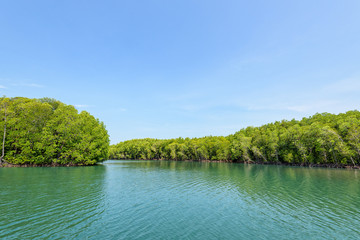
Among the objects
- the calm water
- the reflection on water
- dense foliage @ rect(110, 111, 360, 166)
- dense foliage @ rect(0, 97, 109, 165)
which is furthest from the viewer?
dense foliage @ rect(110, 111, 360, 166)

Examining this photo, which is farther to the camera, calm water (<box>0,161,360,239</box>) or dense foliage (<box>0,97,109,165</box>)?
dense foliage (<box>0,97,109,165</box>)

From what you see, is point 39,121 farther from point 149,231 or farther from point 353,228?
point 353,228

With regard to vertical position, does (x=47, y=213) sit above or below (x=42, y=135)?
below

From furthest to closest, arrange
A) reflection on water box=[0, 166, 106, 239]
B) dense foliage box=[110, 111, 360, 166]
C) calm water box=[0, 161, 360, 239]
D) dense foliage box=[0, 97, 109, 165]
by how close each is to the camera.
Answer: dense foliage box=[110, 111, 360, 166]
dense foliage box=[0, 97, 109, 165]
calm water box=[0, 161, 360, 239]
reflection on water box=[0, 166, 106, 239]

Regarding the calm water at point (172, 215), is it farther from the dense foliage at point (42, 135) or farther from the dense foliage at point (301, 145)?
the dense foliage at point (301, 145)

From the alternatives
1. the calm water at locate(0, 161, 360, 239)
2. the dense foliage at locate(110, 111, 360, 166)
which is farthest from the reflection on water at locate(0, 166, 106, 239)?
the dense foliage at locate(110, 111, 360, 166)

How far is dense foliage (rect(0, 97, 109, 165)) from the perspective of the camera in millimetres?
67312

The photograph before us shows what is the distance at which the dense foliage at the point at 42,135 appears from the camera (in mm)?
67312

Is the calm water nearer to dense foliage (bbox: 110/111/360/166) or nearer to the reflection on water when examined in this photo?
the reflection on water

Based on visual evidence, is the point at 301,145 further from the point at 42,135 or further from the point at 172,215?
the point at 42,135

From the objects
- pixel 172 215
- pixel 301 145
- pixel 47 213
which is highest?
pixel 301 145

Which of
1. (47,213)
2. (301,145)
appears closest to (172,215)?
(47,213)

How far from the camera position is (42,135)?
70125 mm

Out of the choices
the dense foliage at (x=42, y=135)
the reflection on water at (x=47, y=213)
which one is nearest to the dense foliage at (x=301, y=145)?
the reflection on water at (x=47, y=213)
